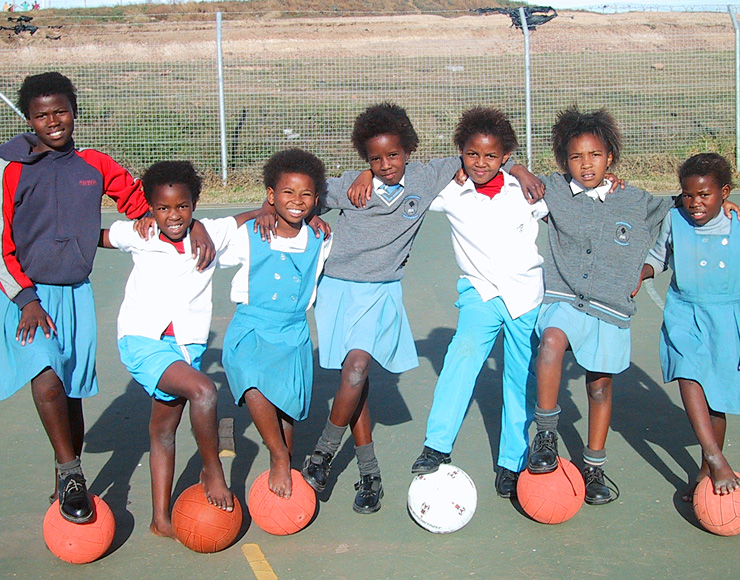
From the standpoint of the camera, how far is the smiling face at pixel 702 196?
416cm

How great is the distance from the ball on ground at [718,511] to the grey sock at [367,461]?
4.82 ft

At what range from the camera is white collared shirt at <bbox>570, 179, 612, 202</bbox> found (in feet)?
14.2

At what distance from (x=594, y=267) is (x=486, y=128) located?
0.86 meters

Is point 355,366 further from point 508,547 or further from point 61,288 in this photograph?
point 61,288

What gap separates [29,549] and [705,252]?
3.38 meters

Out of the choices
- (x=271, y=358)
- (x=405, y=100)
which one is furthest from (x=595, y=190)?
(x=405, y=100)

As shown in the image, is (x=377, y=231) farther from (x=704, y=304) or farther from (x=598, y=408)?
(x=704, y=304)

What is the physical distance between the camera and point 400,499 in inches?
168

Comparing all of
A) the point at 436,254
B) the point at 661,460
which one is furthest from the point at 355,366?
the point at 436,254

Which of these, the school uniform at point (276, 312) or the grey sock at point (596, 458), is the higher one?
the school uniform at point (276, 312)

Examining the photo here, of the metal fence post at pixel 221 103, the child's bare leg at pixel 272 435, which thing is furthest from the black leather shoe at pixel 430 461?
the metal fence post at pixel 221 103

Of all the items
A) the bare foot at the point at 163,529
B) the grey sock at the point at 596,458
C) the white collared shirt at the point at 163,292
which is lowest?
the bare foot at the point at 163,529

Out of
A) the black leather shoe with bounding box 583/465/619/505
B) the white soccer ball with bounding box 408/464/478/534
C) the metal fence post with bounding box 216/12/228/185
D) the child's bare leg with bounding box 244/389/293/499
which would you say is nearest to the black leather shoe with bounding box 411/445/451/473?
the white soccer ball with bounding box 408/464/478/534

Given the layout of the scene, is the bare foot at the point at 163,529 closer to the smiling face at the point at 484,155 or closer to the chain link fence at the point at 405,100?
the smiling face at the point at 484,155
